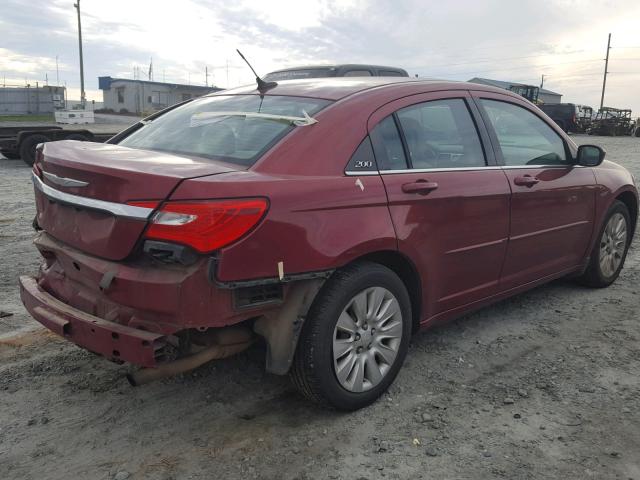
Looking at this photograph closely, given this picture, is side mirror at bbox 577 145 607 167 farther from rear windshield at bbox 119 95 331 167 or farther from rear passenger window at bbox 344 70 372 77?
rear passenger window at bbox 344 70 372 77

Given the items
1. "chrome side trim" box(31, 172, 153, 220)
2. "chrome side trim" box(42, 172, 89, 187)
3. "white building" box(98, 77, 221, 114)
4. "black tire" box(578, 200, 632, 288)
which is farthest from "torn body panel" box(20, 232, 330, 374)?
"white building" box(98, 77, 221, 114)

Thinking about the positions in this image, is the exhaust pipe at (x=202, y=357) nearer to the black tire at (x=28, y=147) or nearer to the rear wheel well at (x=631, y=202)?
the rear wheel well at (x=631, y=202)

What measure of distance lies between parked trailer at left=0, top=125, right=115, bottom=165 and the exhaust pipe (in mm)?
12607

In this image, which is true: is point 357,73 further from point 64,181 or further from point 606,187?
point 64,181

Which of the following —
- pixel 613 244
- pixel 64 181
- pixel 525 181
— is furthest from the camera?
pixel 613 244

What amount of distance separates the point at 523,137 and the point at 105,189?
301 cm

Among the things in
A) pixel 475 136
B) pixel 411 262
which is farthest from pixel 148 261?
pixel 475 136

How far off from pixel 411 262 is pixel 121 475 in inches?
71.3

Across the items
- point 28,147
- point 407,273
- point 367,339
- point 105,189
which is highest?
point 105,189

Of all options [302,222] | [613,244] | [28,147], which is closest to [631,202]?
[613,244]

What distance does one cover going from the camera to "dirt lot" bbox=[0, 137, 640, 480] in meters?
2.64

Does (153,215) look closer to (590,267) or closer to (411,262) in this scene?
(411,262)

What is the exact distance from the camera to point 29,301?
10.2 feet

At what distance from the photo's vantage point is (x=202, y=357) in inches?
107
